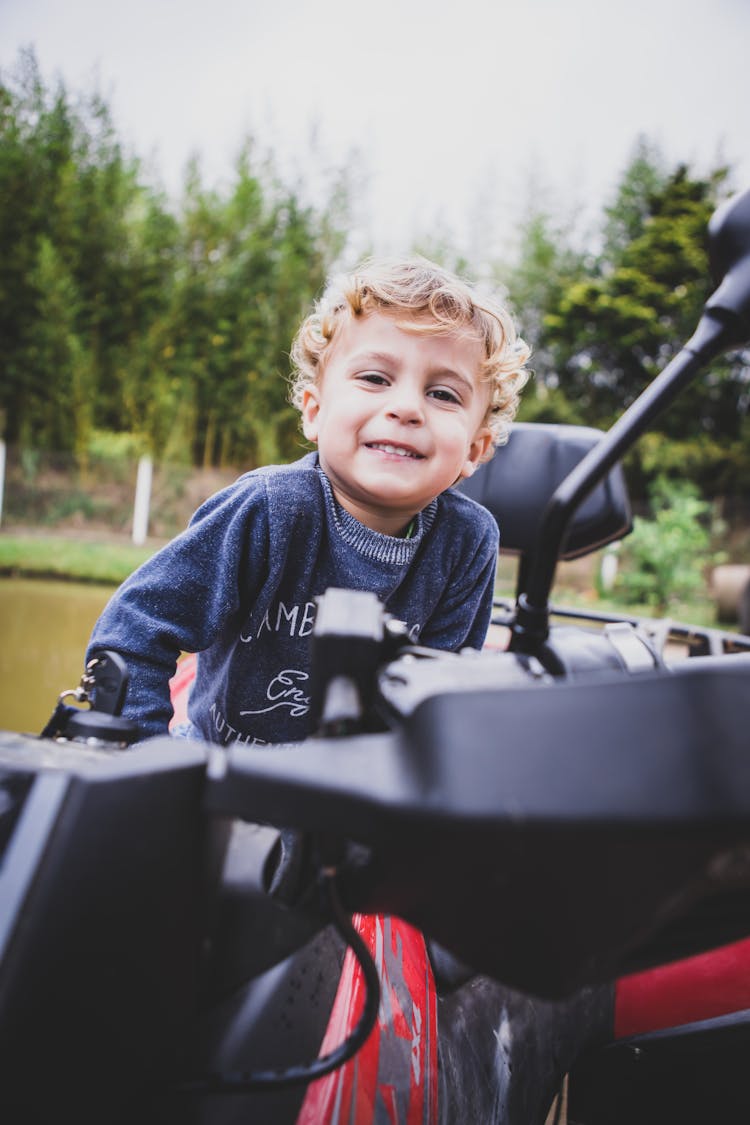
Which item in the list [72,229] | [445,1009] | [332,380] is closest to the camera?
[445,1009]

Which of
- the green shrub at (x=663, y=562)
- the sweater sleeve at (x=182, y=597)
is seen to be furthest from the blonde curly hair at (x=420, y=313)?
the green shrub at (x=663, y=562)

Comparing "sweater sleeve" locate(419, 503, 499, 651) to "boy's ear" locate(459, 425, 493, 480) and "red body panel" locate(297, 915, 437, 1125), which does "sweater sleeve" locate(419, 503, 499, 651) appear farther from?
"red body panel" locate(297, 915, 437, 1125)

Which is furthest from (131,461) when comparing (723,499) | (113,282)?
(723,499)

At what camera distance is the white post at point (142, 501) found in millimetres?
8617

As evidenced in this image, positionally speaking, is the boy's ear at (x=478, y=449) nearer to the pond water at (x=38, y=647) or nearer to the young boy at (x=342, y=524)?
the young boy at (x=342, y=524)

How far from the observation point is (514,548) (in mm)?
1763

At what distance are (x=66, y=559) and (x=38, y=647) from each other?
351 cm

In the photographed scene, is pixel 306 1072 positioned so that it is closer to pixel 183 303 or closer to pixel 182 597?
pixel 182 597

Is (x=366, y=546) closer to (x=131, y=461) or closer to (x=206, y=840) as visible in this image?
(x=206, y=840)

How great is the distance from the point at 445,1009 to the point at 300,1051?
22cm

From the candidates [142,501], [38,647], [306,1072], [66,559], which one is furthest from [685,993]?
[142,501]

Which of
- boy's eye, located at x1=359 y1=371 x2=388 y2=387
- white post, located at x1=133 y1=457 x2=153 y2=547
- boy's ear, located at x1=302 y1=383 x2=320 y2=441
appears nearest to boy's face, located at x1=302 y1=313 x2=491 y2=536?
boy's eye, located at x1=359 y1=371 x2=388 y2=387

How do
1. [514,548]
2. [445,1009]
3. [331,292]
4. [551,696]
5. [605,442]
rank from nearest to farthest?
[551,696], [605,442], [445,1009], [331,292], [514,548]

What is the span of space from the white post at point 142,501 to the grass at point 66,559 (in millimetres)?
1242
